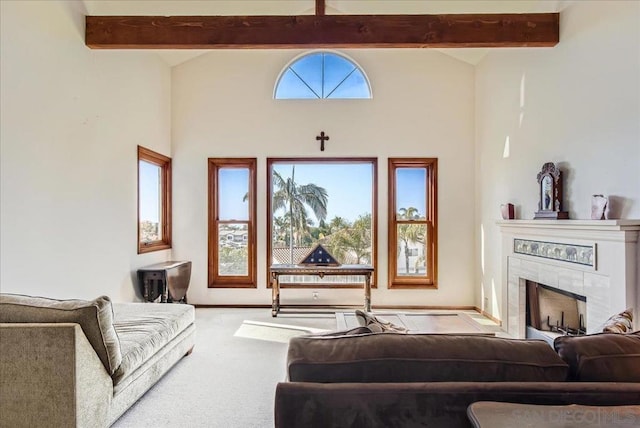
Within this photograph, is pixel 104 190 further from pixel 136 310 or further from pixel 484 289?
pixel 484 289

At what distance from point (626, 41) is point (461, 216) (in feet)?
9.95

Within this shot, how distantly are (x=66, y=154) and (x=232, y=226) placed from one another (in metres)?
2.61

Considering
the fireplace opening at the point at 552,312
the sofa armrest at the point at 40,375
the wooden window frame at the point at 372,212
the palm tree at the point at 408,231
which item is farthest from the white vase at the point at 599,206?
the sofa armrest at the point at 40,375

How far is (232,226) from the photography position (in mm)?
5777

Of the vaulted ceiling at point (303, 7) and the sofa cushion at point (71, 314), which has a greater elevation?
the vaulted ceiling at point (303, 7)

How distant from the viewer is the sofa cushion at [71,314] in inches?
83.7

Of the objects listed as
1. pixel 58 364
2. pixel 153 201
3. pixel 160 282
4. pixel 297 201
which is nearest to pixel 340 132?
pixel 297 201

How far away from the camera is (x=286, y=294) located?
5699mm

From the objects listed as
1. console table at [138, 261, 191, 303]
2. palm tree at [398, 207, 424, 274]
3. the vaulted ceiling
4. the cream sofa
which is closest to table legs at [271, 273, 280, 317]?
console table at [138, 261, 191, 303]

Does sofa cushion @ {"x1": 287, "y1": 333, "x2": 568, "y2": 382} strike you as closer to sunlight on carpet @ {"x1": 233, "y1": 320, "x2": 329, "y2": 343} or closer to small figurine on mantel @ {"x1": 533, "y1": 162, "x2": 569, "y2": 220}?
small figurine on mantel @ {"x1": 533, "y1": 162, "x2": 569, "y2": 220}

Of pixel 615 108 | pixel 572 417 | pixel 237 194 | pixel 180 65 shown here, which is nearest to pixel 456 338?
pixel 572 417

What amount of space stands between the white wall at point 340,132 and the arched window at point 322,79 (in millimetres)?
107

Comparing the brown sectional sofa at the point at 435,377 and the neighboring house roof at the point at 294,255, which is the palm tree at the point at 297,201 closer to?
the neighboring house roof at the point at 294,255

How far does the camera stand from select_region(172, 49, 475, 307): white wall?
5598 millimetres
